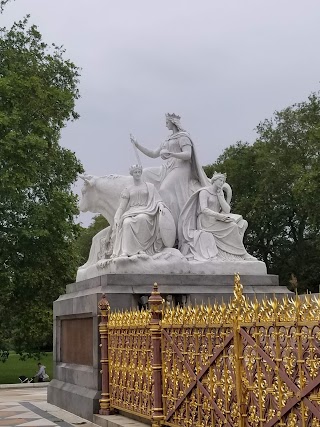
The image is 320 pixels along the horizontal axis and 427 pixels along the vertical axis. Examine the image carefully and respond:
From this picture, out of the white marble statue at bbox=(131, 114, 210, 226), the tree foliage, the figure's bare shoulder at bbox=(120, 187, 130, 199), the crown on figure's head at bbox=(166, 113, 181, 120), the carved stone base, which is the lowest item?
the carved stone base

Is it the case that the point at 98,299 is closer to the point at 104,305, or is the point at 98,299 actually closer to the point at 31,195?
the point at 104,305

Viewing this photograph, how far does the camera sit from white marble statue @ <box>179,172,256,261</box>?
10.1 meters

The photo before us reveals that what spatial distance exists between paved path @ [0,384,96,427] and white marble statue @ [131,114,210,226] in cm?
343

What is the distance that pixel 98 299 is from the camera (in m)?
9.04

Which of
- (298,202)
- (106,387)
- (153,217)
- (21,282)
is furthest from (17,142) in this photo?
(298,202)

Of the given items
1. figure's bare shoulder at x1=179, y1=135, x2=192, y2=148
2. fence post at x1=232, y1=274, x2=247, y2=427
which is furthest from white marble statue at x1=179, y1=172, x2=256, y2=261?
fence post at x1=232, y1=274, x2=247, y2=427

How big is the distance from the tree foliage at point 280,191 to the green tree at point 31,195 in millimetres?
10869

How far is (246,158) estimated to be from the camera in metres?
33.0

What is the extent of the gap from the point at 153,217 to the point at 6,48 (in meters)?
14.1

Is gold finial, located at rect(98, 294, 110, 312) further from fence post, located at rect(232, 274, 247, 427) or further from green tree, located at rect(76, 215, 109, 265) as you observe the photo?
green tree, located at rect(76, 215, 109, 265)

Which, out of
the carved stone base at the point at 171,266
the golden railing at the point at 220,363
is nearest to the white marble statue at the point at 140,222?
the carved stone base at the point at 171,266

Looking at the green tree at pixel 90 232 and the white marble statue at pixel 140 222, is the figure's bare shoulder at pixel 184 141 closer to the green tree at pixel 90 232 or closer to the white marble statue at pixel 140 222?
the white marble statue at pixel 140 222

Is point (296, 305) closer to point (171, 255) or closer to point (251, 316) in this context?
point (251, 316)

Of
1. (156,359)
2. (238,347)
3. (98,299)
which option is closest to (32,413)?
(98,299)
